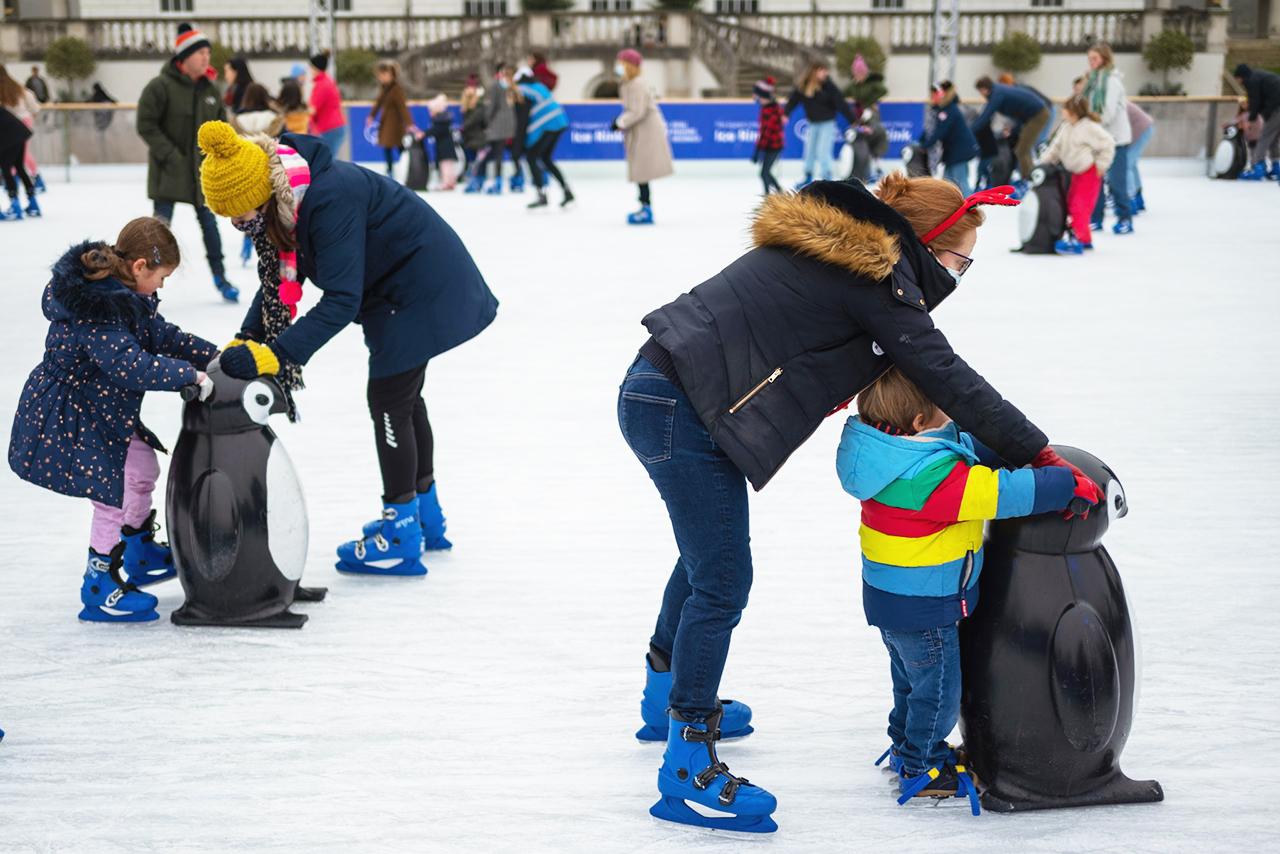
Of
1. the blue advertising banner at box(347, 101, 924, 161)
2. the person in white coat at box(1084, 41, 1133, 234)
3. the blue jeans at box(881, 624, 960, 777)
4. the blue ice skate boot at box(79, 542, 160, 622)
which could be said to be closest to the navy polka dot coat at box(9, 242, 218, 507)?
the blue ice skate boot at box(79, 542, 160, 622)

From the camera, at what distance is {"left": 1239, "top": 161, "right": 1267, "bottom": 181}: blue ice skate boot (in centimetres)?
1848

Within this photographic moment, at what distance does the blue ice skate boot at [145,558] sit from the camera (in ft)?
13.5

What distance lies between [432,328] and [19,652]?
4.60ft

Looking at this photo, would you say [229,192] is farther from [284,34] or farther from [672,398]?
[284,34]

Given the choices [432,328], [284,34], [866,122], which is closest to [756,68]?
[284,34]

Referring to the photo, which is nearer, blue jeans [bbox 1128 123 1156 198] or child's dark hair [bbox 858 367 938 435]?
child's dark hair [bbox 858 367 938 435]

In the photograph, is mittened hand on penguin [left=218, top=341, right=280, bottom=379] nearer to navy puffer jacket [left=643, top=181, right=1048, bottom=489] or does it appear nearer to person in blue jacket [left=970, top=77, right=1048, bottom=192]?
navy puffer jacket [left=643, top=181, right=1048, bottom=489]

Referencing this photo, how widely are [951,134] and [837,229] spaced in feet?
43.1

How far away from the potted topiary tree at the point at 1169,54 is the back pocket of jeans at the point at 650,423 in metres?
35.4

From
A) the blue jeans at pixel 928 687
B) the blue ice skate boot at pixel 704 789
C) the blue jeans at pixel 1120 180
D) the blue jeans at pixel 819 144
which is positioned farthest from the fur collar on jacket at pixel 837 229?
the blue jeans at pixel 819 144

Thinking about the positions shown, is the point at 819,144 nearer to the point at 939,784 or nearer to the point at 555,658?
the point at 555,658

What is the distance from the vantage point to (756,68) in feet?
112

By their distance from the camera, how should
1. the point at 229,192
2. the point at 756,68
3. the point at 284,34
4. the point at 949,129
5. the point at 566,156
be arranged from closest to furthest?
the point at 229,192, the point at 949,129, the point at 566,156, the point at 756,68, the point at 284,34

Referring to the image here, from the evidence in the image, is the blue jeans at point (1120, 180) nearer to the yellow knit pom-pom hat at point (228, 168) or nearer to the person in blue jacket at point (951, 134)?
the person in blue jacket at point (951, 134)
